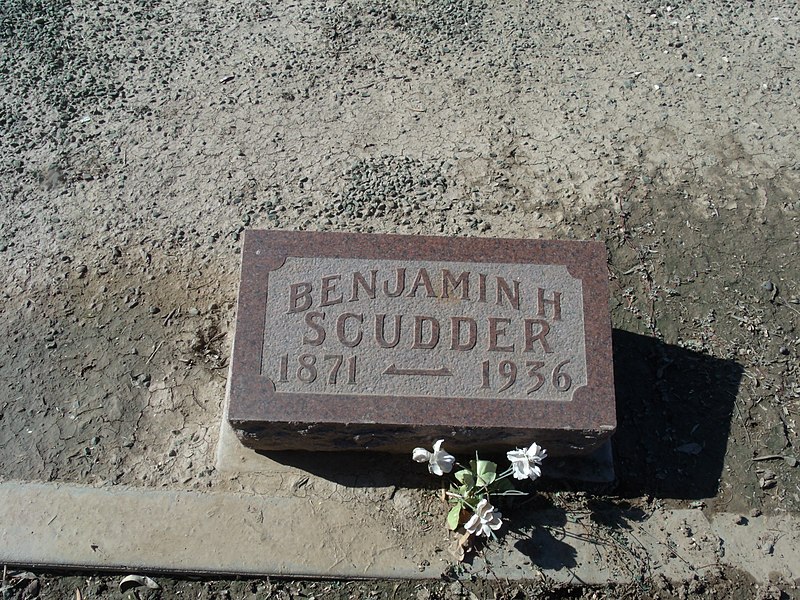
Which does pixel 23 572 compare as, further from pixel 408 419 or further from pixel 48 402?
pixel 408 419

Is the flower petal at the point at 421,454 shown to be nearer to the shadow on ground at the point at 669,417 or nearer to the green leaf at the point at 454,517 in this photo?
the green leaf at the point at 454,517

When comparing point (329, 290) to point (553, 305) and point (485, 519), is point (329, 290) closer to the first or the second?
point (553, 305)

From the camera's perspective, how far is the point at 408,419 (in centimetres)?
302

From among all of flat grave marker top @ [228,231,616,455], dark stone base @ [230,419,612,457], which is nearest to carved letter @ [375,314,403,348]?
flat grave marker top @ [228,231,616,455]

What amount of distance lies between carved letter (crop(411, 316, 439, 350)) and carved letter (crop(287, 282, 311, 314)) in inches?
19.1

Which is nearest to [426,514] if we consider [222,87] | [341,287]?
[341,287]

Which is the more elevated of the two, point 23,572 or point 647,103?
point 647,103

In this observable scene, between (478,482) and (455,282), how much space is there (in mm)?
891

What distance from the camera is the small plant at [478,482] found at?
10.1 feet

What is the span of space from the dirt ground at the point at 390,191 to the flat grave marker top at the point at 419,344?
0.54 m

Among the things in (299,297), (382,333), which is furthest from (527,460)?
(299,297)

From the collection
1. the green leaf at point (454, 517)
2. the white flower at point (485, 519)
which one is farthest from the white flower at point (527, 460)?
the green leaf at point (454, 517)

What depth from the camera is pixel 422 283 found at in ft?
10.8

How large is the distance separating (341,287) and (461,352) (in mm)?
607
